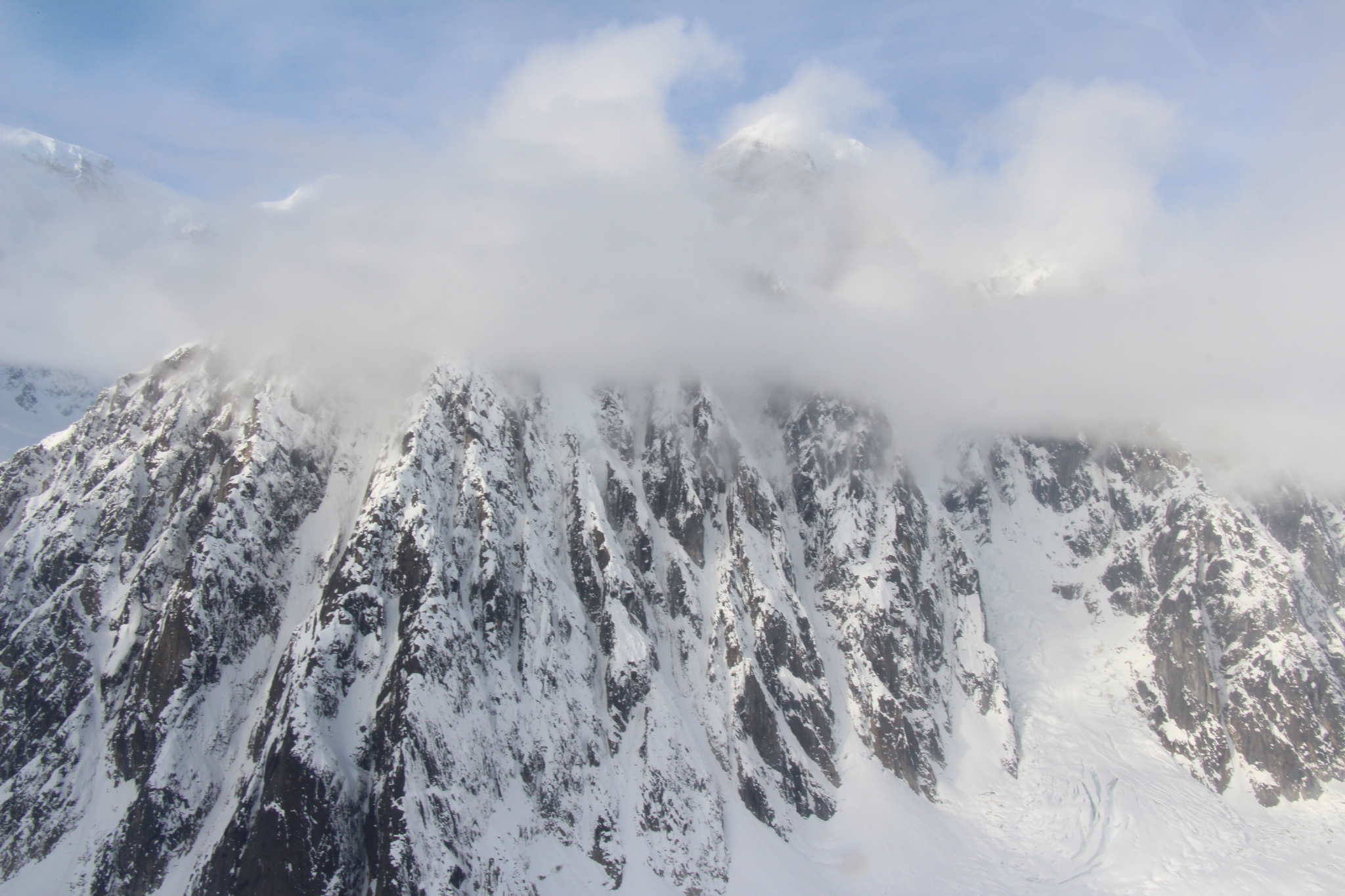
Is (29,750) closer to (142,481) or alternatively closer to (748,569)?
(142,481)

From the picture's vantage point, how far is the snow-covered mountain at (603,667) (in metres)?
73.3

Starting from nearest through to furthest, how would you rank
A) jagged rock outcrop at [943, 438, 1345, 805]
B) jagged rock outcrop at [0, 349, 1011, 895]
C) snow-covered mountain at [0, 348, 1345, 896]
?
jagged rock outcrop at [0, 349, 1011, 895] → snow-covered mountain at [0, 348, 1345, 896] → jagged rock outcrop at [943, 438, 1345, 805]

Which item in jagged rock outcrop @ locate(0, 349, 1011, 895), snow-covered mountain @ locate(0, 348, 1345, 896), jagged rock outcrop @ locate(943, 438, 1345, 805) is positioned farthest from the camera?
jagged rock outcrop @ locate(943, 438, 1345, 805)

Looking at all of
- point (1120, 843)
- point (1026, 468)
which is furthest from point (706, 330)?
point (1120, 843)

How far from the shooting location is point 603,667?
91938 millimetres

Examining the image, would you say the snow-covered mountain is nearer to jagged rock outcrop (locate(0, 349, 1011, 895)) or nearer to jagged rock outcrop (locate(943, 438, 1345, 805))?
jagged rock outcrop (locate(0, 349, 1011, 895))

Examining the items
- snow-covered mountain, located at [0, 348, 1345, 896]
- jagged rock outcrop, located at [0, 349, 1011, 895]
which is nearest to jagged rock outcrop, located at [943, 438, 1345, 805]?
snow-covered mountain, located at [0, 348, 1345, 896]

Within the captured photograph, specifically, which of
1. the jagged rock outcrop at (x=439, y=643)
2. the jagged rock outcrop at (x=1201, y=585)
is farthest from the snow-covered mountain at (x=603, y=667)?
the jagged rock outcrop at (x=1201, y=585)

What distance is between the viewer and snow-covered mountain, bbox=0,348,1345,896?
73312 mm

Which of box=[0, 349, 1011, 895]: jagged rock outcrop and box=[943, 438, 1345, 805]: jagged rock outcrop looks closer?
box=[0, 349, 1011, 895]: jagged rock outcrop

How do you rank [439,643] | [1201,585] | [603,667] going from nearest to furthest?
[439,643]
[603,667]
[1201,585]

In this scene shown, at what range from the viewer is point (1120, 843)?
307 ft

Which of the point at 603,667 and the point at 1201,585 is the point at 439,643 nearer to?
the point at 603,667

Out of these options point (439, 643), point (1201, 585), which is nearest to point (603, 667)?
point (439, 643)
